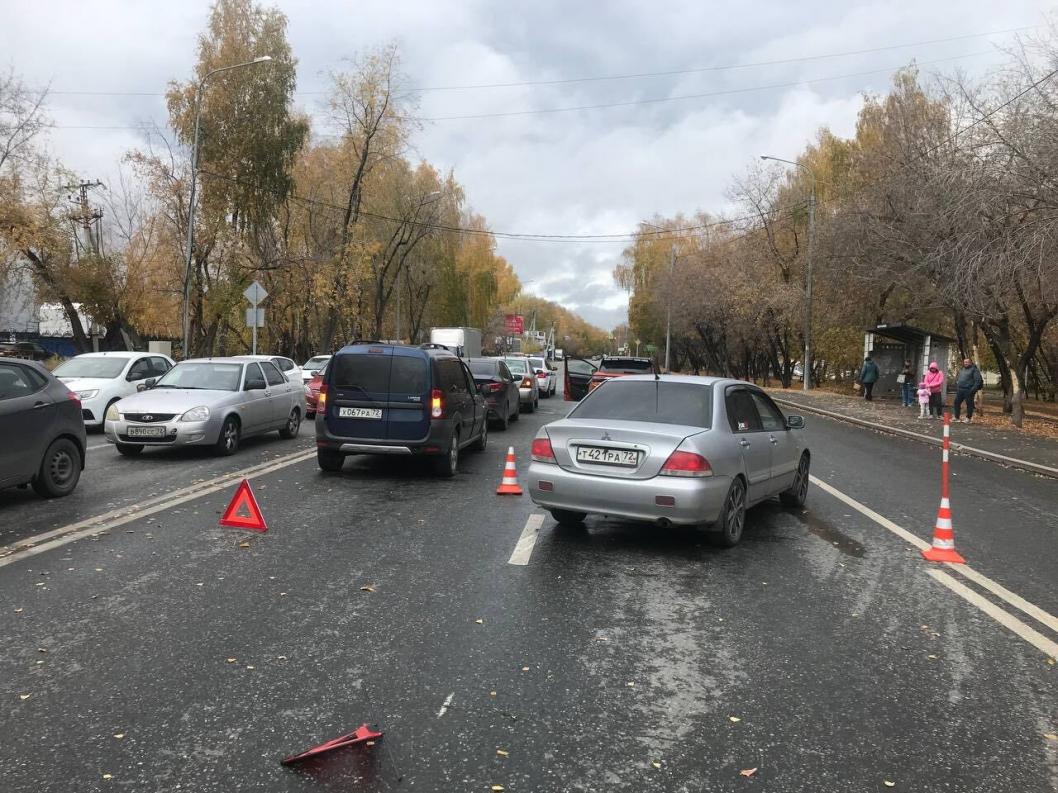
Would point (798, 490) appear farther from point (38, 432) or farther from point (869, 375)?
point (869, 375)

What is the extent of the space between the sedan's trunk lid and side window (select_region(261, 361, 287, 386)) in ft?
28.2

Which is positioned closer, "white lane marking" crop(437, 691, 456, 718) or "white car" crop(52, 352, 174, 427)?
"white lane marking" crop(437, 691, 456, 718)

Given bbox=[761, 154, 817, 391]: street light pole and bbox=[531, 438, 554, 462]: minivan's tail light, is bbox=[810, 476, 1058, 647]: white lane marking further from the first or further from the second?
bbox=[761, 154, 817, 391]: street light pole

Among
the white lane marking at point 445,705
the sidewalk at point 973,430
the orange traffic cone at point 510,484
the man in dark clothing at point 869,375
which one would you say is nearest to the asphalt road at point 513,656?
the white lane marking at point 445,705

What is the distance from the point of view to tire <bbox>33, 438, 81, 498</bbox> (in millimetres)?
8328

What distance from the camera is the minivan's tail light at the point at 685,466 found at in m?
6.46

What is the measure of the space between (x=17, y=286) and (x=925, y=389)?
107 ft

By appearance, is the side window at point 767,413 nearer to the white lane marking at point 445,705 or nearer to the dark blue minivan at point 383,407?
the dark blue minivan at point 383,407

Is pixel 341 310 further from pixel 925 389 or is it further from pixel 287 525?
pixel 287 525

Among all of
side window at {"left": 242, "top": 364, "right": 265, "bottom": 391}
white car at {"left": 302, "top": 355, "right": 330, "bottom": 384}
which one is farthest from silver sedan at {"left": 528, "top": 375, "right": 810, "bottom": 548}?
white car at {"left": 302, "top": 355, "right": 330, "bottom": 384}

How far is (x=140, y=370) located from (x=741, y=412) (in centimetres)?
1269

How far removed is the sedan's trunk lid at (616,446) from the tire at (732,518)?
24.7 inches

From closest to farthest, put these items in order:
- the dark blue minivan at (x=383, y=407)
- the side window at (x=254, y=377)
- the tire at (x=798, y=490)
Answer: the tire at (x=798, y=490)
the dark blue minivan at (x=383, y=407)
the side window at (x=254, y=377)

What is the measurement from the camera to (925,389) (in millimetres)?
23484
